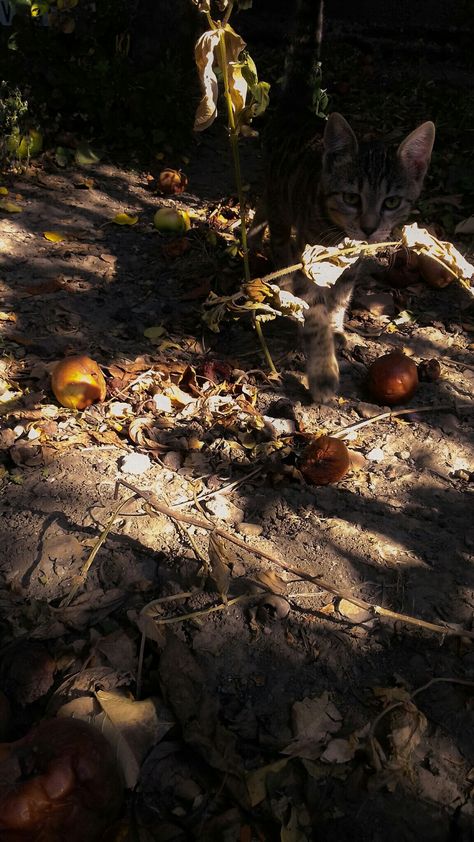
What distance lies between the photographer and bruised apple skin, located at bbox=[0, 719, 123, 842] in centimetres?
176

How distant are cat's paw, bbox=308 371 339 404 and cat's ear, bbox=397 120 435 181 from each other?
4.19ft

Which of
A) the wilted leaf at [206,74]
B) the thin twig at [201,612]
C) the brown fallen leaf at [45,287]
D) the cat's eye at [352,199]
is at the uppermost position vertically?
the wilted leaf at [206,74]

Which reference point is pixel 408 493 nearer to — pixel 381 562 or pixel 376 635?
pixel 381 562

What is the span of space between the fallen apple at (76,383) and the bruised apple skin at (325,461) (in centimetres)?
115

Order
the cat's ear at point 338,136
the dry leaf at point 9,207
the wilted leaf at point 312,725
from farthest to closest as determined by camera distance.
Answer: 1. the dry leaf at point 9,207
2. the cat's ear at point 338,136
3. the wilted leaf at point 312,725

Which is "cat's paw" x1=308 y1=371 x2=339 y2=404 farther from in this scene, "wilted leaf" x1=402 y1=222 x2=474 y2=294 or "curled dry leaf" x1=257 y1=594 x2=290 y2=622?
"curled dry leaf" x1=257 y1=594 x2=290 y2=622

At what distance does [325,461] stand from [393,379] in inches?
32.5

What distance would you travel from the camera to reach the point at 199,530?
118 inches

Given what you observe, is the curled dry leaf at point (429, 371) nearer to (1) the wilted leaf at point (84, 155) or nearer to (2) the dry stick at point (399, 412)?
(2) the dry stick at point (399, 412)

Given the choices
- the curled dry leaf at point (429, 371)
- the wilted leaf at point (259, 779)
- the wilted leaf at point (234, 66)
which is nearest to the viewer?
the wilted leaf at point (259, 779)

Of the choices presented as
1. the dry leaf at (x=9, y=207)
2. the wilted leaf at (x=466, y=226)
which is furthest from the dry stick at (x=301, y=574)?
the wilted leaf at (x=466, y=226)

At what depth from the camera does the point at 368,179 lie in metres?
4.05

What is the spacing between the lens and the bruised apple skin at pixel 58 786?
176 cm

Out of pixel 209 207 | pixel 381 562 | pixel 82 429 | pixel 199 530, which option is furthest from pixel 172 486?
pixel 209 207
